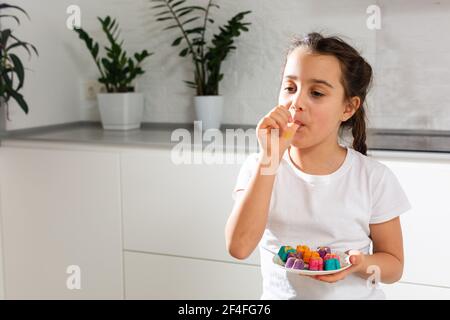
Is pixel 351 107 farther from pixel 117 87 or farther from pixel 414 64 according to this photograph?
pixel 117 87

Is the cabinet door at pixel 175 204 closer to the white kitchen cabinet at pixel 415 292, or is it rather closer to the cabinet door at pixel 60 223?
the cabinet door at pixel 60 223

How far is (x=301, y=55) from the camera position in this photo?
3.96 ft

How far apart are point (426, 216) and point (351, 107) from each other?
24.8 inches

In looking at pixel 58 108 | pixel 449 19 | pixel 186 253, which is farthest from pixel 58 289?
pixel 449 19

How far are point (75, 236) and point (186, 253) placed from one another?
442mm

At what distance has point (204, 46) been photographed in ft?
8.33

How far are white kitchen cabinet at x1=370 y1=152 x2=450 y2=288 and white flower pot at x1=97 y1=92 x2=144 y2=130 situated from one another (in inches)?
42.9

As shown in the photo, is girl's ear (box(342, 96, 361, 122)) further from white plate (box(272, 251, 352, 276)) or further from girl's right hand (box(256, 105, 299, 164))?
white plate (box(272, 251, 352, 276))

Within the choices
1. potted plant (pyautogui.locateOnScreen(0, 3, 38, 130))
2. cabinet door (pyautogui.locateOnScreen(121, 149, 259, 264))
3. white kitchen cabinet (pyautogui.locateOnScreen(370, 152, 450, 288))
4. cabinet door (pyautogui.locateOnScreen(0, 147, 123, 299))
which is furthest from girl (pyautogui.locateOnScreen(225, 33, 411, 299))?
potted plant (pyautogui.locateOnScreen(0, 3, 38, 130))

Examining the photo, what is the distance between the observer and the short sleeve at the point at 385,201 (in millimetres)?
1213

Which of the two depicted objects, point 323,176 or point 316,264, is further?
point 323,176

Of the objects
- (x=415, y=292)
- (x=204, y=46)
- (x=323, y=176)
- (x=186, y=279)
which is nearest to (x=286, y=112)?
(x=323, y=176)

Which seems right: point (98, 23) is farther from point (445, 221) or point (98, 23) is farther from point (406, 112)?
point (445, 221)

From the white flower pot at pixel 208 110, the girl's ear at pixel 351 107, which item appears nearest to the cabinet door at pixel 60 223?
the white flower pot at pixel 208 110
